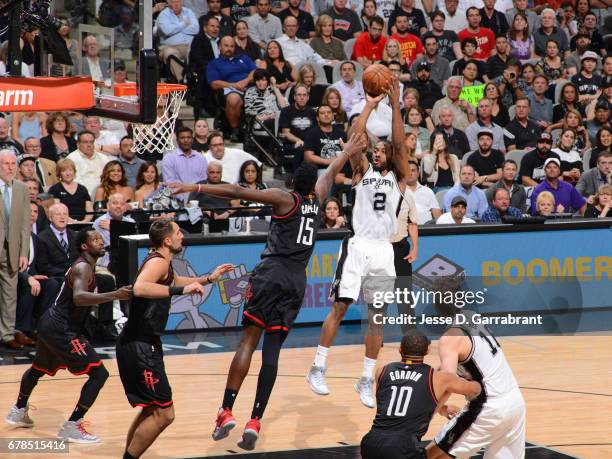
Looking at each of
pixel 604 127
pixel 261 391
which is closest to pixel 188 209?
pixel 261 391

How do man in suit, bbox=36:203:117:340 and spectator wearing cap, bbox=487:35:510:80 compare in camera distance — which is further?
spectator wearing cap, bbox=487:35:510:80

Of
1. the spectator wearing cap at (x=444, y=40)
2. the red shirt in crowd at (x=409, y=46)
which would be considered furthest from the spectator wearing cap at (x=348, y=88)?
the spectator wearing cap at (x=444, y=40)

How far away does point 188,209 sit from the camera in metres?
13.8

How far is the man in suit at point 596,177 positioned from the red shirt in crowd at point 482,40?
4.14 meters

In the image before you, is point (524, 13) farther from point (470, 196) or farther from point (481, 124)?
point (470, 196)

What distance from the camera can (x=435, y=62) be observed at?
61.3 ft

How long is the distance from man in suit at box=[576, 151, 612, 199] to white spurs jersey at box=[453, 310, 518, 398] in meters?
8.90

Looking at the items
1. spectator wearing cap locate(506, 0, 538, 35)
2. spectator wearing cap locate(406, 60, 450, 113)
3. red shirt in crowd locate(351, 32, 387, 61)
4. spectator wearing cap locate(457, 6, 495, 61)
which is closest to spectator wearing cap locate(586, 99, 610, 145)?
spectator wearing cap locate(406, 60, 450, 113)

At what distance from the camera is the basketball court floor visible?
29.9 ft

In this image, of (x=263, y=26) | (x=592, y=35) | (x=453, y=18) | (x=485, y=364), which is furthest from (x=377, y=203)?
(x=592, y=35)

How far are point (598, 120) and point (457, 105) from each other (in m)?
2.17

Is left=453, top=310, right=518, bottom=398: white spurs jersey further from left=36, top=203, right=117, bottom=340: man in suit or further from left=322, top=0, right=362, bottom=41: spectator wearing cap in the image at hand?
left=322, top=0, right=362, bottom=41: spectator wearing cap

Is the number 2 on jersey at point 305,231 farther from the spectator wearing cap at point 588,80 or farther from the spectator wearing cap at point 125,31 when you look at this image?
the spectator wearing cap at point 588,80

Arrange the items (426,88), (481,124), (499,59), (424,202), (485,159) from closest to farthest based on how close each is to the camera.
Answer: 1. (424,202)
2. (485,159)
3. (481,124)
4. (426,88)
5. (499,59)
